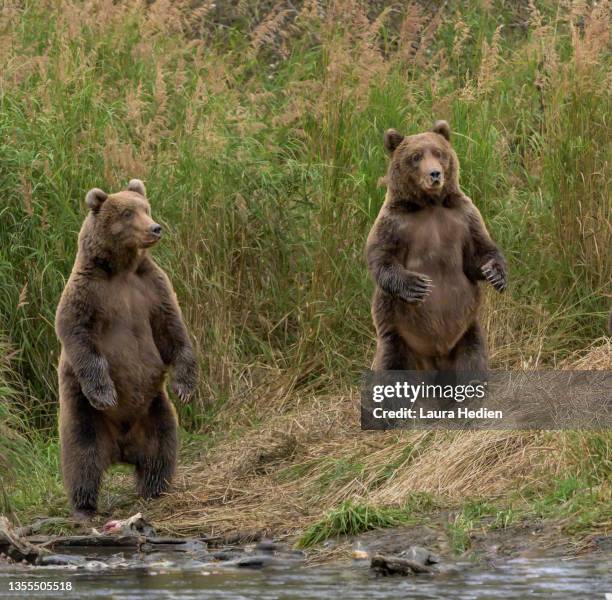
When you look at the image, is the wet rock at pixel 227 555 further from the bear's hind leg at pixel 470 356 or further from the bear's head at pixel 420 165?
the bear's head at pixel 420 165

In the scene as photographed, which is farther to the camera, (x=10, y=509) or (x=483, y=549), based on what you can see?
(x=10, y=509)

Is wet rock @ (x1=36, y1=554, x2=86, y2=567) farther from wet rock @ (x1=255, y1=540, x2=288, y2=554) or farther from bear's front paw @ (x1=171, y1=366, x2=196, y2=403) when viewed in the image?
bear's front paw @ (x1=171, y1=366, x2=196, y2=403)

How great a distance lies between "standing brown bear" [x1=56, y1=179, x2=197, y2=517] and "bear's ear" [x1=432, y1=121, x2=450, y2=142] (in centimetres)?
167

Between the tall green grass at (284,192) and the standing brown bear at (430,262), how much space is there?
23.5 inches

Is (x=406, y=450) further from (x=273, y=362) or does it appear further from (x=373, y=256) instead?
(x=273, y=362)

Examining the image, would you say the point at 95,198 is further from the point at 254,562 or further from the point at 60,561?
the point at 254,562

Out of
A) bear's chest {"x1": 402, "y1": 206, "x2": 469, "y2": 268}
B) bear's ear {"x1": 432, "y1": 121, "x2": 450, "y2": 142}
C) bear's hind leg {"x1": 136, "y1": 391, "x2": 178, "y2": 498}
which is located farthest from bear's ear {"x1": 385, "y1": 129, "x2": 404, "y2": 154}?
bear's hind leg {"x1": 136, "y1": 391, "x2": 178, "y2": 498}

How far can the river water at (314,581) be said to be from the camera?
564 cm

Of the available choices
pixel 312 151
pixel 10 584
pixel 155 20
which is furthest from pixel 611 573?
pixel 155 20

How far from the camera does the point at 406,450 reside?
25.3 feet

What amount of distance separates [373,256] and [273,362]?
4.91ft

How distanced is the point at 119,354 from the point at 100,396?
0.32 metres

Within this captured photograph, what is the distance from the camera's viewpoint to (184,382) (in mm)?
7949

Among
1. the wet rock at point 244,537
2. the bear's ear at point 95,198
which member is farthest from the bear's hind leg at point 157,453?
the bear's ear at point 95,198
